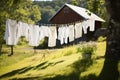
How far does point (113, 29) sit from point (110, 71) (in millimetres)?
2132

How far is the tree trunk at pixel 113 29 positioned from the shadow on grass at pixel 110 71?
0.38 meters

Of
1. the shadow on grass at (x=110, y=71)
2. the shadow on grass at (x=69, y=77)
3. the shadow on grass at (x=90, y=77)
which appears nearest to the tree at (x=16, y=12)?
the shadow on grass at (x=69, y=77)

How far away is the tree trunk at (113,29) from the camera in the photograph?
51.9 ft

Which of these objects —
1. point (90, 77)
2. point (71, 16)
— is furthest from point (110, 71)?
point (71, 16)

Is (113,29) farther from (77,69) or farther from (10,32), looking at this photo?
(10,32)

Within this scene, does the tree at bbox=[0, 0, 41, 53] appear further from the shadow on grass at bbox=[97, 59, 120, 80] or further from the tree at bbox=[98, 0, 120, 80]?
the shadow on grass at bbox=[97, 59, 120, 80]

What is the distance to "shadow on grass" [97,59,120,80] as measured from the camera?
1488cm

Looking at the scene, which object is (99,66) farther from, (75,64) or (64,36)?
(64,36)

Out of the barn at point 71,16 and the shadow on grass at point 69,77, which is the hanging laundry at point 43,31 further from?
the barn at point 71,16

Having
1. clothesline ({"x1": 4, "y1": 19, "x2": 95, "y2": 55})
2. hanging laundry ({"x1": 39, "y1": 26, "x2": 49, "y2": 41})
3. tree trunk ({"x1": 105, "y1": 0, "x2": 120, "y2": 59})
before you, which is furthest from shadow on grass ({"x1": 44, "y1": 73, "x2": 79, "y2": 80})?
hanging laundry ({"x1": 39, "y1": 26, "x2": 49, "y2": 41})

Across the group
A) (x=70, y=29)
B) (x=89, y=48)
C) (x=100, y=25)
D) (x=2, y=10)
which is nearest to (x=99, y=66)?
(x=89, y=48)

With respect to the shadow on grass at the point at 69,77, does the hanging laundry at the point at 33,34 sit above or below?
above

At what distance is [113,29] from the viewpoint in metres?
16.0

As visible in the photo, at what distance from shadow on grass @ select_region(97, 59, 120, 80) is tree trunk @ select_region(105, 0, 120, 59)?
0.38m
